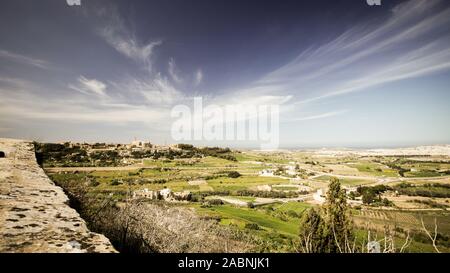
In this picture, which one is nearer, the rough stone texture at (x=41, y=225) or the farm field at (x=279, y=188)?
the rough stone texture at (x=41, y=225)

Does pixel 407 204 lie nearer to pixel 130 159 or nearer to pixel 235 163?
pixel 235 163

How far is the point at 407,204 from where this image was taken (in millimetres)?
51062

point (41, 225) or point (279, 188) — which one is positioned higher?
point (41, 225)

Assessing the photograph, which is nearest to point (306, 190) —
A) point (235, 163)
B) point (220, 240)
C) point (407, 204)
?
point (407, 204)

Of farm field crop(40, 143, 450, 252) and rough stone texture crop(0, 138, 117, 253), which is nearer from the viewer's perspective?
rough stone texture crop(0, 138, 117, 253)

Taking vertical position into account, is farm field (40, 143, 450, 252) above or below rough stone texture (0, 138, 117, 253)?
below

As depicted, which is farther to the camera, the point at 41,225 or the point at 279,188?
the point at 279,188

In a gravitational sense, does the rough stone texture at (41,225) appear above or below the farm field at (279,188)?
above

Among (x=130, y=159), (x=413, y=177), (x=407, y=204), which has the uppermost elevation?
(x=130, y=159)
